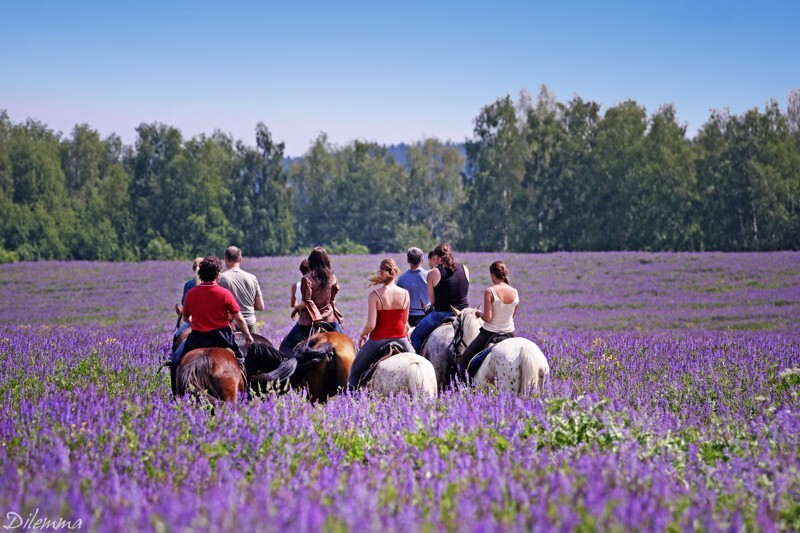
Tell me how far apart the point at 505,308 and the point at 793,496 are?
4.37 meters

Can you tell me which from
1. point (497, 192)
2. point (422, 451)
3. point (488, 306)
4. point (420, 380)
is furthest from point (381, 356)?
point (497, 192)

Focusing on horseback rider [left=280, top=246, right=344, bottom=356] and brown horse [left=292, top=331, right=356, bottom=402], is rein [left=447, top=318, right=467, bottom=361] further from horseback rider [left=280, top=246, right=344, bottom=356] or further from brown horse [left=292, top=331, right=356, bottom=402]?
horseback rider [left=280, top=246, right=344, bottom=356]

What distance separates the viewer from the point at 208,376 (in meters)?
7.48

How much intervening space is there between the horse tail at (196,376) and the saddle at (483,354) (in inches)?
103

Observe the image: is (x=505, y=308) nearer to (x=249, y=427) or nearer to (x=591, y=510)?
(x=249, y=427)

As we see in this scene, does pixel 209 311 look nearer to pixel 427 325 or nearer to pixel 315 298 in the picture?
pixel 315 298

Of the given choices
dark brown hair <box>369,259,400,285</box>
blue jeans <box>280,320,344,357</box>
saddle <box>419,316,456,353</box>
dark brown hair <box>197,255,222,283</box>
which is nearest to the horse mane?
blue jeans <box>280,320,344,357</box>

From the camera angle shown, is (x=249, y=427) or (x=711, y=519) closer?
(x=711, y=519)

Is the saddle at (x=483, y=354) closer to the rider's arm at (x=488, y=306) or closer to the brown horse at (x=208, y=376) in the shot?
the rider's arm at (x=488, y=306)

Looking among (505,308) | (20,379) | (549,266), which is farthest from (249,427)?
(549,266)

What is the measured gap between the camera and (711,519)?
12.3ft

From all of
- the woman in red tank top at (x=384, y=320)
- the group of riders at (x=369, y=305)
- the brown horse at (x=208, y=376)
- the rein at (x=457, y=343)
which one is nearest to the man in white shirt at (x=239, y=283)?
the group of riders at (x=369, y=305)

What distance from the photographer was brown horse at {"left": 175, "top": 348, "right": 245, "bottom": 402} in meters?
7.41

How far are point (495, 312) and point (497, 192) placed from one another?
5302 centimetres
